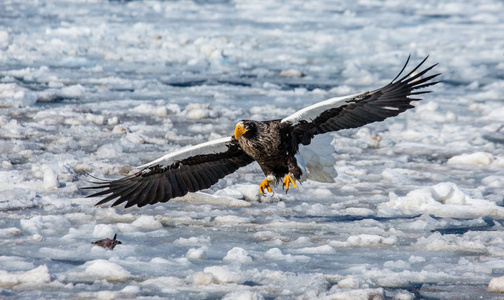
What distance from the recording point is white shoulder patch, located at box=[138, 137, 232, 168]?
5.55 m

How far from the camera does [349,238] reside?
15.4 feet

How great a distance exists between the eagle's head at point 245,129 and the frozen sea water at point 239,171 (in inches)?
23.3

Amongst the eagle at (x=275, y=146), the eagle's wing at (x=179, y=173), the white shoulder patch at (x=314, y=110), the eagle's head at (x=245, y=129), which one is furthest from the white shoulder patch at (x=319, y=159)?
the eagle's wing at (x=179, y=173)

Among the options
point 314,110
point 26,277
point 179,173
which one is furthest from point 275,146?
point 26,277

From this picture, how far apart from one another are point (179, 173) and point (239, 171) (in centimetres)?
119

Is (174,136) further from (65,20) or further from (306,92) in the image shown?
(65,20)

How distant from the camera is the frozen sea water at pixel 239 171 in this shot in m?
3.93

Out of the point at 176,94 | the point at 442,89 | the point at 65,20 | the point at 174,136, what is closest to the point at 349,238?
the point at 174,136

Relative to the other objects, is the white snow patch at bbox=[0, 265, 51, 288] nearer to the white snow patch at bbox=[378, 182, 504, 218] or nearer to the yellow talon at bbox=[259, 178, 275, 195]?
the yellow talon at bbox=[259, 178, 275, 195]

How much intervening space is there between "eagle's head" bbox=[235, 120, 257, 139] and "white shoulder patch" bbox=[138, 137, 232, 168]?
35cm

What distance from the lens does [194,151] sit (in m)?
5.64

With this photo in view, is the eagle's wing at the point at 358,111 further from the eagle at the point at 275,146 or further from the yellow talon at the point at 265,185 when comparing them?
the yellow talon at the point at 265,185

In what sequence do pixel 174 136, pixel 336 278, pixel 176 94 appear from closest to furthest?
pixel 336 278 → pixel 174 136 → pixel 176 94

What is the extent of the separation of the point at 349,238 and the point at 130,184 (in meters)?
1.86
